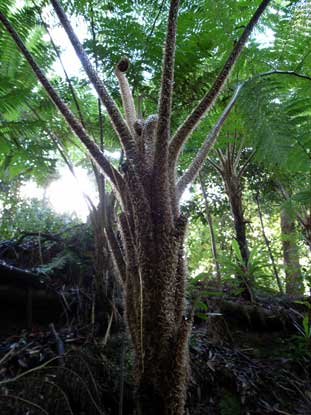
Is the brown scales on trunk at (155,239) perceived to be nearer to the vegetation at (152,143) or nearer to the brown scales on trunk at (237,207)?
the vegetation at (152,143)

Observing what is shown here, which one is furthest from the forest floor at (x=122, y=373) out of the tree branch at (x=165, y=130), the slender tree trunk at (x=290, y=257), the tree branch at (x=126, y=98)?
the slender tree trunk at (x=290, y=257)

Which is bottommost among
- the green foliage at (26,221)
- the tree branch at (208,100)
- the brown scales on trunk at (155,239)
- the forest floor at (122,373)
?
the forest floor at (122,373)

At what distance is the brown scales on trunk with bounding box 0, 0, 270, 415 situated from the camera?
2.60 ft

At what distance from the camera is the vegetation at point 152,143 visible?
868mm

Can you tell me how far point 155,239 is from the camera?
885 mm

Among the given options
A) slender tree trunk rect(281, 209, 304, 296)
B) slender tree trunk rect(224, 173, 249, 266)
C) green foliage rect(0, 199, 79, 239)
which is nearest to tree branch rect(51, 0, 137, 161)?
slender tree trunk rect(224, 173, 249, 266)

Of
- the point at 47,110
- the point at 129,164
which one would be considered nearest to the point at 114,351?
the point at 129,164

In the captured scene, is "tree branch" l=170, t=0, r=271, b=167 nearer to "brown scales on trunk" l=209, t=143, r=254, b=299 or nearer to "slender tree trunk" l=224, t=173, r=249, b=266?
"brown scales on trunk" l=209, t=143, r=254, b=299

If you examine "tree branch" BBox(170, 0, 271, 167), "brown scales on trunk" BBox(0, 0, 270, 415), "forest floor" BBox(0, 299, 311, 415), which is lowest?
"forest floor" BBox(0, 299, 311, 415)

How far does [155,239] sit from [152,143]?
1.29 ft

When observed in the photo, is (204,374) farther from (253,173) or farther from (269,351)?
(253,173)

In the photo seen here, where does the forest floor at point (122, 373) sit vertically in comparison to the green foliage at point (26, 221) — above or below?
below

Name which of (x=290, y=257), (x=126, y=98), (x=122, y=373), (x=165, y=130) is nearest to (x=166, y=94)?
(x=165, y=130)

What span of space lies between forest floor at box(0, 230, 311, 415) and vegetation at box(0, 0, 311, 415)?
0.06ft
